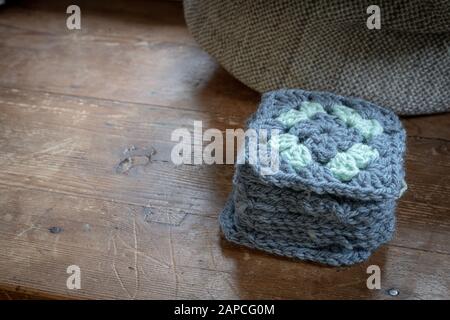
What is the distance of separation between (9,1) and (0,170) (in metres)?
0.62

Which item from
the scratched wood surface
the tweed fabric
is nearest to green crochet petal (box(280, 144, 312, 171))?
the scratched wood surface

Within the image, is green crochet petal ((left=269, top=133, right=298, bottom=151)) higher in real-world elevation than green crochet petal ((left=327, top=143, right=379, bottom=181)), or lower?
higher

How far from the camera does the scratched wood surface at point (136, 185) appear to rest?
2.38ft

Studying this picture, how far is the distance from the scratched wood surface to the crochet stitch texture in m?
0.03

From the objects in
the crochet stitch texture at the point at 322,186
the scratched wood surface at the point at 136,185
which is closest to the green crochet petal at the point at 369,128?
the crochet stitch texture at the point at 322,186

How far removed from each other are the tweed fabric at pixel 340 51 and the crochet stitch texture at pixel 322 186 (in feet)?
0.56

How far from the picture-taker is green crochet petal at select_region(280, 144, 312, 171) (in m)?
0.70

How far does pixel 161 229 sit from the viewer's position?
79 cm

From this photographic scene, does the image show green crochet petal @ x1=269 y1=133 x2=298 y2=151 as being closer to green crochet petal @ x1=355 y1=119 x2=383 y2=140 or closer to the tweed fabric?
green crochet petal @ x1=355 y1=119 x2=383 y2=140

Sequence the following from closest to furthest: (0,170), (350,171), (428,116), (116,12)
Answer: (350,171)
(0,170)
(428,116)
(116,12)

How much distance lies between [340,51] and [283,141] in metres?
0.30
